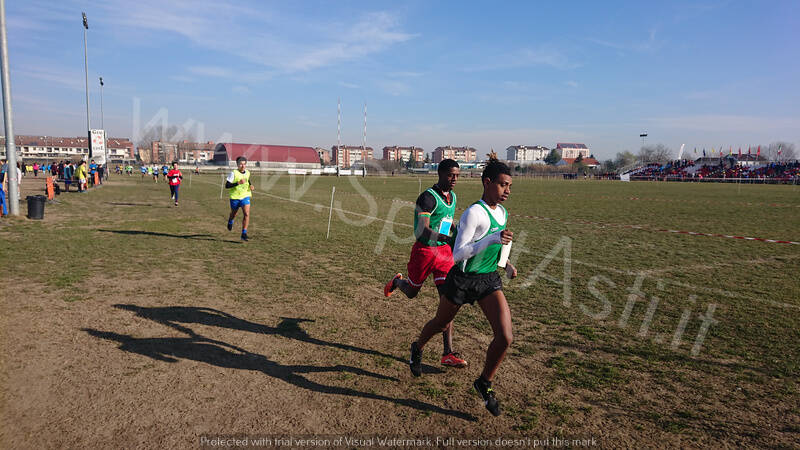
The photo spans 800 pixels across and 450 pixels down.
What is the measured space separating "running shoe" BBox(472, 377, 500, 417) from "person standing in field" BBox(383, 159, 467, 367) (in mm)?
866

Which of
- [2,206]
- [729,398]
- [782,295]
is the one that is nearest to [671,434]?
[729,398]

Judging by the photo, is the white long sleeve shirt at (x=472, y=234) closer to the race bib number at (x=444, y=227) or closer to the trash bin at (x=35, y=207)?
the race bib number at (x=444, y=227)

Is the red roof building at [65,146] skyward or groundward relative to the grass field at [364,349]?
skyward

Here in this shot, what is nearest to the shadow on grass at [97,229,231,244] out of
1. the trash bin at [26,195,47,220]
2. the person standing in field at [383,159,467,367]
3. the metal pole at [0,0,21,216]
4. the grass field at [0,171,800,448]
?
the grass field at [0,171,800,448]

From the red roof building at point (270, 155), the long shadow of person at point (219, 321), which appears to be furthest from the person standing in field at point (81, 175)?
the red roof building at point (270, 155)

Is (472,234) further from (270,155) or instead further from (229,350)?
(270,155)

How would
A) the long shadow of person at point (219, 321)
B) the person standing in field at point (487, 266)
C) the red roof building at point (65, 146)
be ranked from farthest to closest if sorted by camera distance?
the red roof building at point (65, 146) → the long shadow of person at point (219, 321) → the person standing in field at point (487, 266)

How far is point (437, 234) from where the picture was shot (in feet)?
15.0

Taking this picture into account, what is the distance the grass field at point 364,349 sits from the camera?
3586mm

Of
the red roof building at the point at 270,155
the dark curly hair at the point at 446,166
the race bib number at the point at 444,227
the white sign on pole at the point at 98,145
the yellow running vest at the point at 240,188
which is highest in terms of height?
the red roof building at the point at 270,155

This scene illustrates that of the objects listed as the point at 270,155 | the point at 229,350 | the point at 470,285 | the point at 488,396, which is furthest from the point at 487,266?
the point at 270,155

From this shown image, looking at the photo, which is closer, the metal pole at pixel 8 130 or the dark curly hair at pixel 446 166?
the dark curly hair at pixel 446 166

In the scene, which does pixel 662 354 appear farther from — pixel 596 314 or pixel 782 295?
pixel 782 295

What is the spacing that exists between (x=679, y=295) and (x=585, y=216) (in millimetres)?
12240
